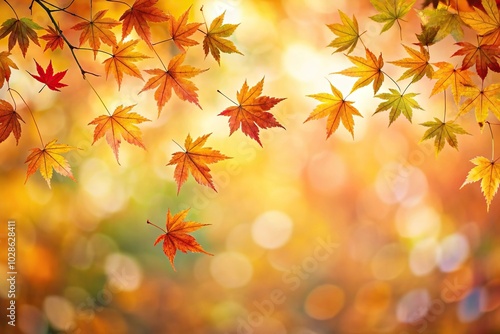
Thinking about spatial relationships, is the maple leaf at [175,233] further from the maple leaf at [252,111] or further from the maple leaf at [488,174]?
the maple leaf at [488,174]

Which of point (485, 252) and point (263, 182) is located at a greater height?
point (263, 182)

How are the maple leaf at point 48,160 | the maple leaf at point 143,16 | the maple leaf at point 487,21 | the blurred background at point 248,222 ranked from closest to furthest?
the maple leaf at point 487,21 < the maple leaf at point 143,16 < the maple leaf at point 48,160 < the blurred background at point 248,222

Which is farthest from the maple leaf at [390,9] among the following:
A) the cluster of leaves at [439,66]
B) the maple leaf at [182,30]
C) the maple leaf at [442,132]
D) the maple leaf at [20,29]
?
the maple leaf at [20,29]

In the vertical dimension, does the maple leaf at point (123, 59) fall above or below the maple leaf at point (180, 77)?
above

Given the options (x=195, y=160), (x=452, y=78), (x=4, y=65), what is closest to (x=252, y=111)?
(x=195, y=160)

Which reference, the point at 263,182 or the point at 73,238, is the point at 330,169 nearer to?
the point at 263,182

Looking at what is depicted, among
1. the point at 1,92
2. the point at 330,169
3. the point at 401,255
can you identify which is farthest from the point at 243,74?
the point at 401,255

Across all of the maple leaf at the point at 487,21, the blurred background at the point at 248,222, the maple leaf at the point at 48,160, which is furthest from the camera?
the blurred background at the point at 248,222

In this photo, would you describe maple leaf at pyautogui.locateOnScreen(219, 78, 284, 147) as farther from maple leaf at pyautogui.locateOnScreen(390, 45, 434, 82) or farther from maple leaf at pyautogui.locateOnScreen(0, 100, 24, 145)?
maple leaf at pyautogui.locateOnScreen(0, 100, 24, 145)
